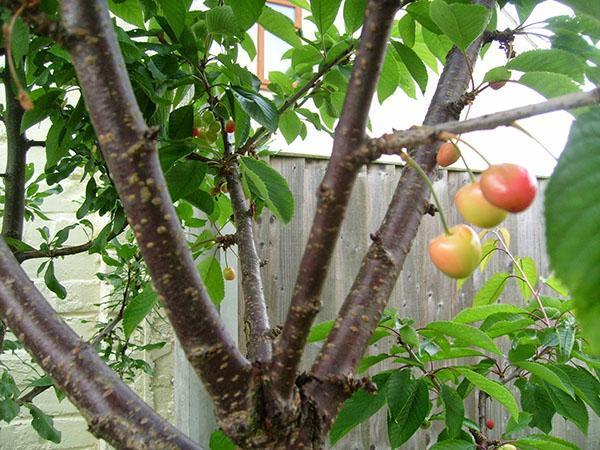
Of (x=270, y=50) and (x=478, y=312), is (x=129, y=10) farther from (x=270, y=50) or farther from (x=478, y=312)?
(x=270, y=50)

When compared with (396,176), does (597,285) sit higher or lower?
lower

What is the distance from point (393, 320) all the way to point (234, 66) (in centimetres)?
43

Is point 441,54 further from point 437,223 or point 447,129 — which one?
point 437,223

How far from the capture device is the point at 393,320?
3.08ft

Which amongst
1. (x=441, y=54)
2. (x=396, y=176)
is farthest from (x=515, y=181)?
(x=396, y=176)

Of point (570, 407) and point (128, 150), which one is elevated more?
point (128, 150)

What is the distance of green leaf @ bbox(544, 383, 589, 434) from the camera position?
3.33 ft

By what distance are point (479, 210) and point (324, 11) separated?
0.57 m

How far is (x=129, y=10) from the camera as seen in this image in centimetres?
86

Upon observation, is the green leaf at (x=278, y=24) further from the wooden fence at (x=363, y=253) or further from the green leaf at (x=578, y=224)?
the wooden fence at (x=363, y=253)

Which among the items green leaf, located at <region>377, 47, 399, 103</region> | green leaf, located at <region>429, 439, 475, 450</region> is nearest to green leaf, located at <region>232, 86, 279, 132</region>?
green leaf, located at <region>377, 47, 399, 103</region>

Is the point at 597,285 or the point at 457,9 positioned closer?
the point at 597,285

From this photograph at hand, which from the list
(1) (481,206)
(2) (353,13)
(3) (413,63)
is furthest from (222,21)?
(1) (481,206)

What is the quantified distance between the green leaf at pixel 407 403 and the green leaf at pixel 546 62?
464mm
